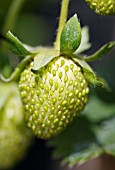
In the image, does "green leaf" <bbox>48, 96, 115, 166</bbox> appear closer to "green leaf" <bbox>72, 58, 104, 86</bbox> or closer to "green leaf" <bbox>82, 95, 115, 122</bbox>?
"green leaf" <bbox>82, 95, 115, 122</bbox>

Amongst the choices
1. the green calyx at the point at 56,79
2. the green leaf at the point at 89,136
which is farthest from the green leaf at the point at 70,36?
the green leaf at the point at 89,136

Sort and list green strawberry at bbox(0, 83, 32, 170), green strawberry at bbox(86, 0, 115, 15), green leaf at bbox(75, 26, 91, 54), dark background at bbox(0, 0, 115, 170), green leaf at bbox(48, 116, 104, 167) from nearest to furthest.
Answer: green strawberry at bbox(86, 0, 115, 15)
green leaf at bbox(75, 26, 91, 54)
green strawberry at bbox(0, 83, 32, 170)
green leaf at bbox(48, 116, 104, 167)
dark background at bbox(0, 0, 115, 170)

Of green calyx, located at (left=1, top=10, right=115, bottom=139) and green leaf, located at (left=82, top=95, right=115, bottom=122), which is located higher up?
green calyx, located at (left=1, top=10, right=115, bottom=139)

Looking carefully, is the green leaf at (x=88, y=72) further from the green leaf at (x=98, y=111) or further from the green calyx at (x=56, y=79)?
the green leaf at (x=98, y=111)

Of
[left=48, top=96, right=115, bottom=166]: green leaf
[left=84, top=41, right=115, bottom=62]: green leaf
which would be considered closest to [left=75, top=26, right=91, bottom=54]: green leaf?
[left=84, top=41, right=115, bottom=62]: green leaf

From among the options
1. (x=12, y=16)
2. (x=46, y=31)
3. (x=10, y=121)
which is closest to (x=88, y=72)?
(x=10, y=121)

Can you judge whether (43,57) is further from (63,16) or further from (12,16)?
(12,16)
